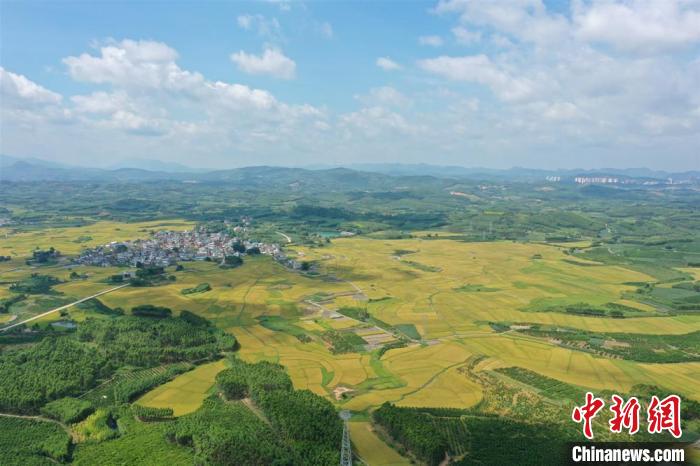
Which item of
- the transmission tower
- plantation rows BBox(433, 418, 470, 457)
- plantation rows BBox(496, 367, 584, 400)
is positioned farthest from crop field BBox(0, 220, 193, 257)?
plantation rows BBox(433, 418, 470, 457)

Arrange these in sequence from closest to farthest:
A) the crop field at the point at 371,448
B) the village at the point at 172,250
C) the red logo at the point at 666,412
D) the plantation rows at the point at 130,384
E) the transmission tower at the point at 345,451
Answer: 1. the red logo at the point at 666,412
2. the transmission tower at the point at 345,451
3. the crop field at the point at 371,448
4. the plantation rows at the point at 130,384
5. the village at the point at 172,250

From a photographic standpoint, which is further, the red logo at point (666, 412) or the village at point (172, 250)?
the village at point (172, 250)

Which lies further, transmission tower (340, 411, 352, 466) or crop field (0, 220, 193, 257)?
crop field (0, 220, 193, 257)

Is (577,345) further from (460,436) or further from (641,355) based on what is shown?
(460,436)

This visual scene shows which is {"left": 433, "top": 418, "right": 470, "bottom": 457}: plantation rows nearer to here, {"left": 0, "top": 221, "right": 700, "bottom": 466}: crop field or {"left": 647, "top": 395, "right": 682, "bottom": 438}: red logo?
{"left": 0, "top": 221, "right": 700, "bottom": 466}: crop field

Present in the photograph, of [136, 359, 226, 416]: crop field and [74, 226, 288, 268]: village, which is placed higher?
[74, 226, 288, 268]: village

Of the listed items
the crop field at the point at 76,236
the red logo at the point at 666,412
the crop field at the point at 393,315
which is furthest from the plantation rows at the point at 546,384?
the crop field at the point at 76,236

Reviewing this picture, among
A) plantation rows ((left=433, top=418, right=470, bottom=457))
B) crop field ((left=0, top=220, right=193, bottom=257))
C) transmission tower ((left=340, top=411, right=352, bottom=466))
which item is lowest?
crop field ((left=0, top=220, right=193, bottom=257))

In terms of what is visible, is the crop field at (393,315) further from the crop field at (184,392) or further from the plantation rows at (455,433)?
the plantation rows at (455,433)

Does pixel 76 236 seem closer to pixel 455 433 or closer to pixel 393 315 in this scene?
pixel 393 315
